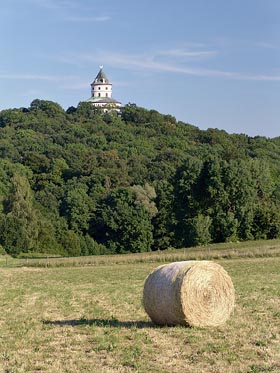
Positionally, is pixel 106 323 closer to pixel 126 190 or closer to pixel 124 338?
pixel 124 338

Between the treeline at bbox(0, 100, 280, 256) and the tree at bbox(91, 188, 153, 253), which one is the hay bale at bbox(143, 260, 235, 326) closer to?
the treeline at bbox(0, 100, 280, 256)

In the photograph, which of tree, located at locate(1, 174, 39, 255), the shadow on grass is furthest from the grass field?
tree, located at locate(1, 174, 39, 255)

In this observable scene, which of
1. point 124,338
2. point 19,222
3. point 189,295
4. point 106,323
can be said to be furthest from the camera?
point 19,222

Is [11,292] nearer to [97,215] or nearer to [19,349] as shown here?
[19,349]

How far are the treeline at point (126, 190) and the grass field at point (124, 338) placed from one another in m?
49.2

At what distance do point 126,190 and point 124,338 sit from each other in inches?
2968

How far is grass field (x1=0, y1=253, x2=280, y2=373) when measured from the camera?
33.9 ft

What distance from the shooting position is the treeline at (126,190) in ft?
232

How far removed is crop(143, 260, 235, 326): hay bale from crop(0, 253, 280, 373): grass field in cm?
29

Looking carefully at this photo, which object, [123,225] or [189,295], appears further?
[123,225]

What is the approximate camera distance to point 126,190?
288ft

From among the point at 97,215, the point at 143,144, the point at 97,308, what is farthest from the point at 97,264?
the point at 143,144

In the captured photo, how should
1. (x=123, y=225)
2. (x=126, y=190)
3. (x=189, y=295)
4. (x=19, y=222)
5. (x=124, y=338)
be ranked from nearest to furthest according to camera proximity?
(x=124, y=338) < (x=189, y=295) < (x=19, y=222) < (x=123, y=225) < (x=126, y=190)

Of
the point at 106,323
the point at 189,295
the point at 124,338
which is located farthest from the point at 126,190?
the point at 124,338
